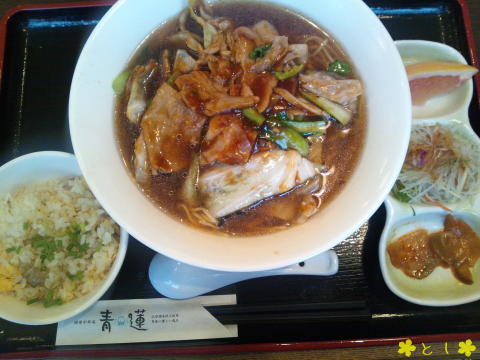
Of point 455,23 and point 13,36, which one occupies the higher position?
point 13,36

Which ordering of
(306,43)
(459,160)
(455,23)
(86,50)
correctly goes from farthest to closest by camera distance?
1. (455,23)
2. (459,160)
3. (306,43)
4. (86,50)

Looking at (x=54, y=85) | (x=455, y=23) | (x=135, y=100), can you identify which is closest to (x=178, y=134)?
(x=135, y=100)

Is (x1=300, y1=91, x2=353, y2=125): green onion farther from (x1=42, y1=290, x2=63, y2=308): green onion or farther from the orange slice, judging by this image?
(x1=42, y1=290, x2=63, y2=308): green onion

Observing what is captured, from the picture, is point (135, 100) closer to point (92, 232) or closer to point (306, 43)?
point (92, 232)

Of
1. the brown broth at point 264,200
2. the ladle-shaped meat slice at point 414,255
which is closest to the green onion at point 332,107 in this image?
the brown broth at point 264,200

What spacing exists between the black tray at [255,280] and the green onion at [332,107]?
2.19 ft

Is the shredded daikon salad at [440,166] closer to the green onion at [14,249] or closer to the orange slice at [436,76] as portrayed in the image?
the orange slice at [436,76]

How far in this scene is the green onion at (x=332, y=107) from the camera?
1.91 metres

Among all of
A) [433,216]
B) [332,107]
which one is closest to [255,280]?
[332,107]

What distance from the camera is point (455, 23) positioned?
8.57 feet

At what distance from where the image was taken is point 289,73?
1.93m

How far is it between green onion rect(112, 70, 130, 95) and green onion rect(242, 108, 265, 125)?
620 millimetres

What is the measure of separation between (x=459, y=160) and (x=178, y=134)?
1.75 m

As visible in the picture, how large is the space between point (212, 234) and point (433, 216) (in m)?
1.37
